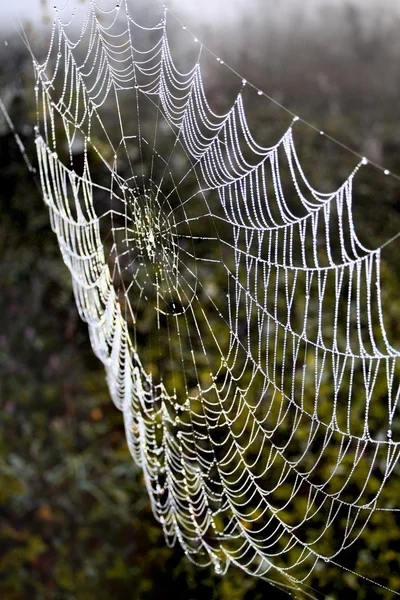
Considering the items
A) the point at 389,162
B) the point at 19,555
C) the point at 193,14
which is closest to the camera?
the point at 193,14

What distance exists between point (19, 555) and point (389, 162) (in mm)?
1048

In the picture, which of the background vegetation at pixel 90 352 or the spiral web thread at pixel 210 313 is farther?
the background vegetation at pixel 90 352

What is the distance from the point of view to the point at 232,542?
908 millimetres

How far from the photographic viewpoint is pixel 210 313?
2.96 feet

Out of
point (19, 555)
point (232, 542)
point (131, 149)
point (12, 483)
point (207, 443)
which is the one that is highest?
point (131, 149)

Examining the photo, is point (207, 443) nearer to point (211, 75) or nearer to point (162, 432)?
point (162, 432)

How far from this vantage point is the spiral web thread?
0.79 m

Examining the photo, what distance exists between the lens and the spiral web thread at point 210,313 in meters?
0.79

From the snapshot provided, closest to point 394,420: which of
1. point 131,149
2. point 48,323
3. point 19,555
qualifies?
point 131,149

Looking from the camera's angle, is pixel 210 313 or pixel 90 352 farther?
pixel 90 352

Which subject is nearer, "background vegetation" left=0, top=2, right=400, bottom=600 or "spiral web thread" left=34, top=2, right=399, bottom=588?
"spiral web thread" left=34, top=2, right=399, bottom=588

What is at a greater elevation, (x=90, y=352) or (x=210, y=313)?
(x=210, y=313)

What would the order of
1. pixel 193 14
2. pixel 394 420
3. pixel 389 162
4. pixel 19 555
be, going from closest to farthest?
pixel 394 420, pixel 193 14, pixel 389 162, pixel 19 555

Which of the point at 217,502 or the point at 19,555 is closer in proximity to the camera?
the point at 217,502
